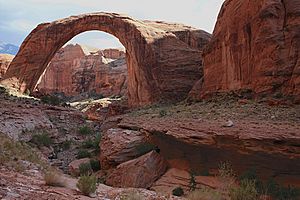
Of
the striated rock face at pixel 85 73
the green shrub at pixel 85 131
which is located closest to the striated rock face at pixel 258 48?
the green shrub at pixel 85 131

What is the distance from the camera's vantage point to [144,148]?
11.4 meters

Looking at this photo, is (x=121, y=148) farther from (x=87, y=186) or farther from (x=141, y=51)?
(x=141, y=51)

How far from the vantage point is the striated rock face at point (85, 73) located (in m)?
48.9

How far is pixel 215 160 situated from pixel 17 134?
924cm

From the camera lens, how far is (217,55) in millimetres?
16875

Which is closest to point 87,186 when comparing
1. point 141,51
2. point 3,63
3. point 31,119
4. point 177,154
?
point 177,154

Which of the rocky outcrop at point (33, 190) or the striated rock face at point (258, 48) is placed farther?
the striated rock face at point (258, 48)

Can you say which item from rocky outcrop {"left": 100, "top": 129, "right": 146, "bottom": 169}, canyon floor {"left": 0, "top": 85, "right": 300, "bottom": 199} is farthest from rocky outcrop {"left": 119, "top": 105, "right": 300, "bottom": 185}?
rocky outcrop {"left": 100, "top": 129, "right": 146, "bottom": 169}

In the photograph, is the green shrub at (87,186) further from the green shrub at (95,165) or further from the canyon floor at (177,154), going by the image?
the green shrub at (95,165)

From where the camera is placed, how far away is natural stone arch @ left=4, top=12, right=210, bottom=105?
72.1 feet

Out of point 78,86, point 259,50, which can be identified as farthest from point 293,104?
point 78,86

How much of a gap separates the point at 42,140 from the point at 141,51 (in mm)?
9921

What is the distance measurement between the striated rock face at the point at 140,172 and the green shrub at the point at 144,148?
0.59 meters

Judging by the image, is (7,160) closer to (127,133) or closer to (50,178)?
(50,178)
